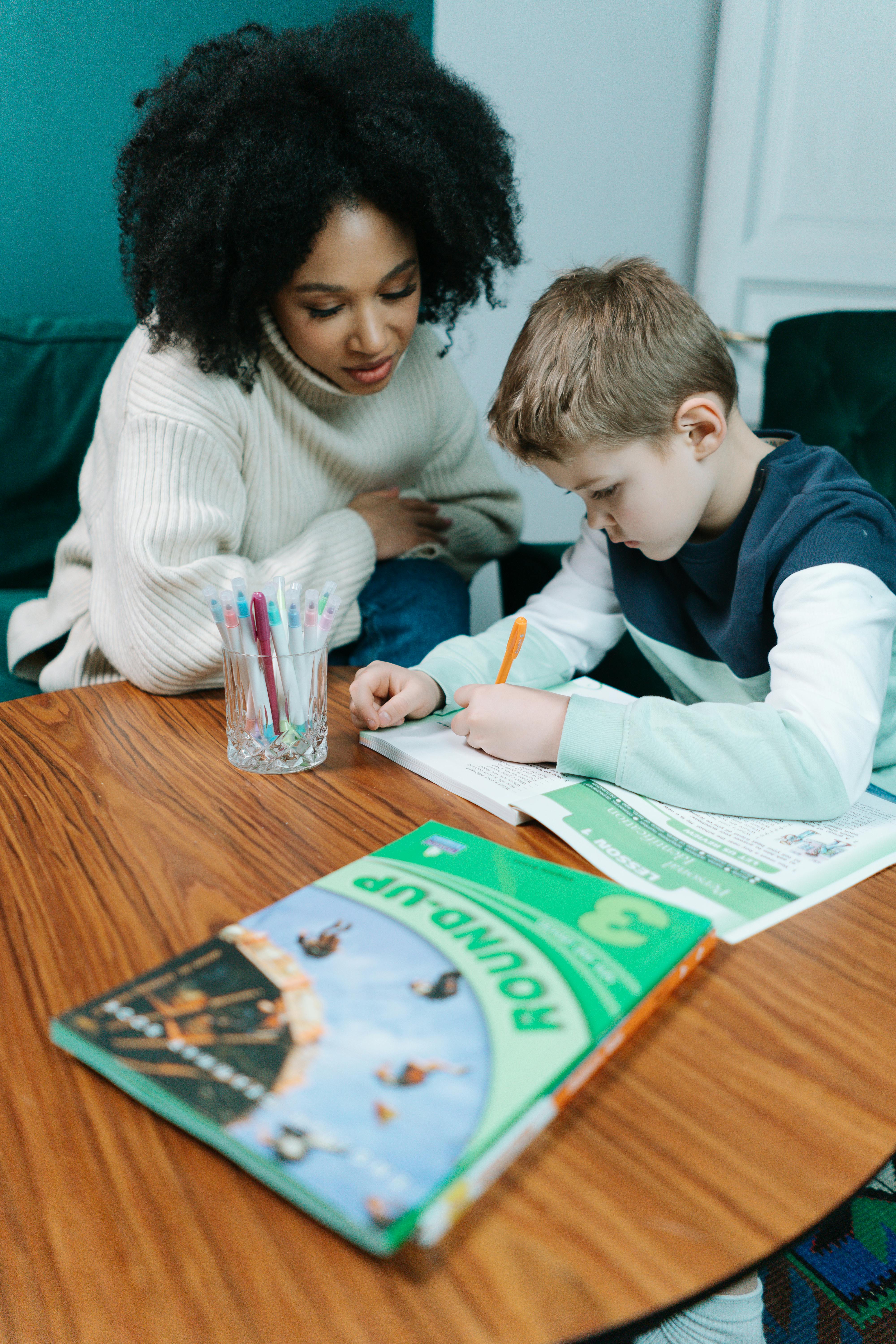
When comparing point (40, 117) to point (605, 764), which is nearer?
point (605, 764)

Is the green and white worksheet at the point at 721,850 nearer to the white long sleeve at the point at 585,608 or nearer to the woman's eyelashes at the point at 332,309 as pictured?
the white long sleeve at the point at 585,608

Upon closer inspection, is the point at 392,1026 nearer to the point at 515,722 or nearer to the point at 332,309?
the point at 515,722

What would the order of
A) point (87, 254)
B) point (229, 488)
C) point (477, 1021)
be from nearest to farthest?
point (477, 1021) < point (229, 488) < point (87, 254)

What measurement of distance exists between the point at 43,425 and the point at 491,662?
965mm

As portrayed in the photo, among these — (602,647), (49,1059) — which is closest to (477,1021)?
(49,1059)

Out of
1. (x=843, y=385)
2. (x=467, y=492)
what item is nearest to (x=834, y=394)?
(x=843, y=385)

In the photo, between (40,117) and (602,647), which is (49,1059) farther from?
(40,117)

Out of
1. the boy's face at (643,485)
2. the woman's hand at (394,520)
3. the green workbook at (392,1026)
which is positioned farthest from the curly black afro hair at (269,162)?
the green workbook at (392,1026)

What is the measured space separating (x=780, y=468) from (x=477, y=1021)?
0.68 metres

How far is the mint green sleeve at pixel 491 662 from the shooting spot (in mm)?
922

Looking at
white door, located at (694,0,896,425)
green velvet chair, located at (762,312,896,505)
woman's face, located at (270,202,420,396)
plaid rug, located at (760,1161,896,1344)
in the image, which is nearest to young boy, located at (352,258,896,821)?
woman's face, located at (270,202,420,396)

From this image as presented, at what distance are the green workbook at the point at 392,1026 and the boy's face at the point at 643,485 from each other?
439 mm

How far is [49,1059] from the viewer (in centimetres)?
45

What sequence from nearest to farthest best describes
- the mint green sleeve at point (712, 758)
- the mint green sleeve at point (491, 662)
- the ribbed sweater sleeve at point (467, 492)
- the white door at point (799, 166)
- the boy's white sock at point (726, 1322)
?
1. the boy's white sock at point (726, 1322)
2. the mint green sleeve at point (712, 758)
3. the mint green sleeve at point (491, 662)
4. the ribbed sweater sleeve at point (467, 492)
5. the white door at point (799, 166)
